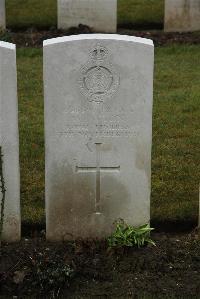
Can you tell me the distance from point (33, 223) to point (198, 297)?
158cm

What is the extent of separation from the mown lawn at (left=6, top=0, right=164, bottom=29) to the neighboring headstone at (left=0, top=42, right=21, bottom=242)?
787cm

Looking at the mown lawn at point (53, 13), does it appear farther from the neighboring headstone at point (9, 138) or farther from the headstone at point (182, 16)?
the neighboring headstone at point (9, 138)

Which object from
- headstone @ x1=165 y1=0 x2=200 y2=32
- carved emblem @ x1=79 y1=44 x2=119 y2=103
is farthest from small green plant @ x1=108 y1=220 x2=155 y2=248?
headstone @ x1=165 y1=0 x2=200 y2=32

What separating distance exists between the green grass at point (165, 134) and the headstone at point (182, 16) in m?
1.08

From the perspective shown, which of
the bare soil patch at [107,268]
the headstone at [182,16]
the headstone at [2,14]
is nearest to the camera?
the bare soil patch at [107,268]

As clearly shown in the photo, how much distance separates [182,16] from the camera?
40.2ft

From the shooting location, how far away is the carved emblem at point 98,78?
496cm

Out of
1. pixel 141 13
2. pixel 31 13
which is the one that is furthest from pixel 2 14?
pixel 141 13

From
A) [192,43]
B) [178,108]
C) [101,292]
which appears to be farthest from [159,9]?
[101,292]

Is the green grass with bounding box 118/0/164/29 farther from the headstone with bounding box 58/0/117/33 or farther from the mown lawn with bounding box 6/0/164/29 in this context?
the headstone with bounding box 58/0/117/33

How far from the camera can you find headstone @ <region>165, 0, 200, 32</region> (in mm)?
12180

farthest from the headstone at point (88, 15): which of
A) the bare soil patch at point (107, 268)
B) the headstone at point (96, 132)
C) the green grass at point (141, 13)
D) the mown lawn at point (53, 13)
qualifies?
the bare soil patch at point (107, 268)

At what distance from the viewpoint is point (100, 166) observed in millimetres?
5219

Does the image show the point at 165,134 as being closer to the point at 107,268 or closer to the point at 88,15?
the point at 107,268
